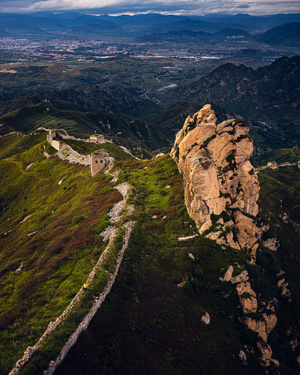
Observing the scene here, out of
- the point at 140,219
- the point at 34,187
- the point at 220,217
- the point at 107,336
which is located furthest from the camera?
the point at 34,187

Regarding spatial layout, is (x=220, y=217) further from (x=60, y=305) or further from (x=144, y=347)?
(x=60, y=305)

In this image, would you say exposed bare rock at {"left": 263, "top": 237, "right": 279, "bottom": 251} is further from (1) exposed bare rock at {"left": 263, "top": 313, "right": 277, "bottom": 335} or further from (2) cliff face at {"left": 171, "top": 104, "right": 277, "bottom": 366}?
(1) exposed bare rock at {"left": 263, "top": 313, "right": 277, "bottom": 335}

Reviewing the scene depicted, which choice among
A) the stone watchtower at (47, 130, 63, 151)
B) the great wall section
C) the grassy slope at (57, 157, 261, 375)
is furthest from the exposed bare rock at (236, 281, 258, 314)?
the stone watchtower at (47, 130, 63, 151)

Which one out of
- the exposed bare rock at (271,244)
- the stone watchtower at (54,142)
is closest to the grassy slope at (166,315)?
the exposed bare rock at (271,244)

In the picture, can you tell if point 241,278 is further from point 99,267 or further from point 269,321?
point 99,267

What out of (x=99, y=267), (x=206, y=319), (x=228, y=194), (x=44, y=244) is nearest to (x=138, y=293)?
(x=99, y=267)

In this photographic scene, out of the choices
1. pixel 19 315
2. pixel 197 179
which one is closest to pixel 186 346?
pixel 19 315

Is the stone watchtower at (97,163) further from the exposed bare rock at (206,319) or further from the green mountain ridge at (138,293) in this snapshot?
the exposed bare rock at (206,319)
